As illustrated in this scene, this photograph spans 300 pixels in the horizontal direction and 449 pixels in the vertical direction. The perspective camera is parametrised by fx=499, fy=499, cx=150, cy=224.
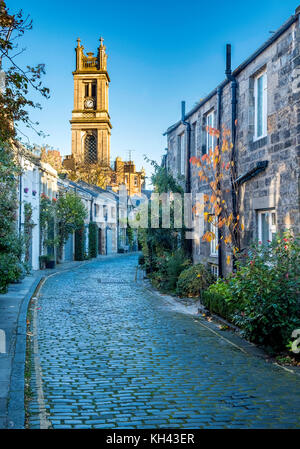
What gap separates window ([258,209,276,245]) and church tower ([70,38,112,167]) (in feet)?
205

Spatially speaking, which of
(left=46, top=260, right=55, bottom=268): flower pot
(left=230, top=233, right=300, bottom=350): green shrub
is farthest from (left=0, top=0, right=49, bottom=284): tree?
(left=46, top=260, right=55, bottom=268): flower pot

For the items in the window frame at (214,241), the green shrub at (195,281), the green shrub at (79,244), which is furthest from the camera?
the green shrub at (79,244)

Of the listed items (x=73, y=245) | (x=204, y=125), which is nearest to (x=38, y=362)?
(x=204, y=125)

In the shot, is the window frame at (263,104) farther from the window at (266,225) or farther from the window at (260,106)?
the window at (266,225)

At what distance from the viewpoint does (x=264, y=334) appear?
840cm

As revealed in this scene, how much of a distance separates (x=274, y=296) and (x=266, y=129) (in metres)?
5.01

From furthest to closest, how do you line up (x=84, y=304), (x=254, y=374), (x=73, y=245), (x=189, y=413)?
(x=73, y=245) < (x=84, y=304) < (x=254, y=374) < (x=189, y=413)

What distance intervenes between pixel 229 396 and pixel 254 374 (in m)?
1.15

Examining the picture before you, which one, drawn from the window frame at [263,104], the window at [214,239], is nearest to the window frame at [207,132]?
the window at [214,239]

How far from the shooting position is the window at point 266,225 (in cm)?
1131

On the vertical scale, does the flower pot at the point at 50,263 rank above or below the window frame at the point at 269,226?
below

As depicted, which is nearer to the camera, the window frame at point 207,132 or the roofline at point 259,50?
the roofline at point 259,50

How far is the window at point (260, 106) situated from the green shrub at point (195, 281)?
16.6 ft
